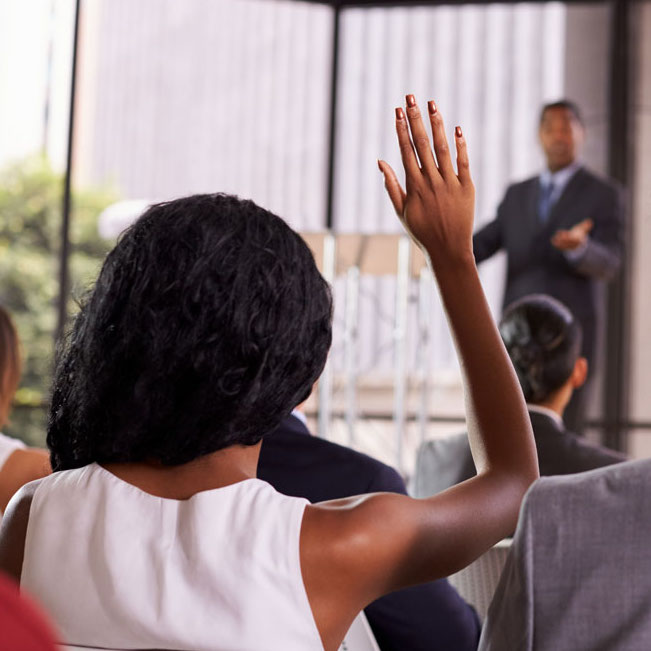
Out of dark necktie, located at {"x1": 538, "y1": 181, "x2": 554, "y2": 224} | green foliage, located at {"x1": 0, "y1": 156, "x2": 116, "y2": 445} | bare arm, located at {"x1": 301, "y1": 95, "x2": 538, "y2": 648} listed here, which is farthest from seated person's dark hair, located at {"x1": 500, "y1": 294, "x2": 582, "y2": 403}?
green foliage, located at {"x1": 0, "y1": 156, "x2": 116, "y2": 445}

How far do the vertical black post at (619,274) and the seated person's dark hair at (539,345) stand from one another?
313 cm

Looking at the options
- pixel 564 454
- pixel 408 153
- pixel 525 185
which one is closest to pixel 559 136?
pixel 525 185

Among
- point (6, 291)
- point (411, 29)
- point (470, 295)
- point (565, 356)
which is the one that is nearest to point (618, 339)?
point (411, 29)

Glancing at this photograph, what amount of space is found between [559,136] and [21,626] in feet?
16.3

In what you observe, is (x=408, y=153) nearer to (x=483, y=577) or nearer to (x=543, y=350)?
(x=483, y=577)

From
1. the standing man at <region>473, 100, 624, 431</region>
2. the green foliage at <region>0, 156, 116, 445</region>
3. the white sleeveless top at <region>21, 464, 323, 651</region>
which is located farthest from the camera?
the green foliage at <region>0, 156, 116, 445</region>

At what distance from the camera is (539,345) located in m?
2.59

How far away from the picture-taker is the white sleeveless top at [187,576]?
2.79ft

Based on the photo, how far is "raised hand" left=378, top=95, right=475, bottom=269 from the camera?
3.26 ft

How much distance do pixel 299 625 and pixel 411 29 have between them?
541cm

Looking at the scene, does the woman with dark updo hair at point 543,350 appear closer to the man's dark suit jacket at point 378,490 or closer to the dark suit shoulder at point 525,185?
the man's dark suit jacket at point 378,490

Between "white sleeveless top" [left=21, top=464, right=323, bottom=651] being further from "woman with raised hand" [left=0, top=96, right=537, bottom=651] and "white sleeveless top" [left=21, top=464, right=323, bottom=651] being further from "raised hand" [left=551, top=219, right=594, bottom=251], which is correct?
"raised hand" [left=551, top=219, right=594, bottom=251]

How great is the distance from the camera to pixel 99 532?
89cm

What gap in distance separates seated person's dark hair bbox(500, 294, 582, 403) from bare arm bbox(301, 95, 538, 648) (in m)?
1.60
